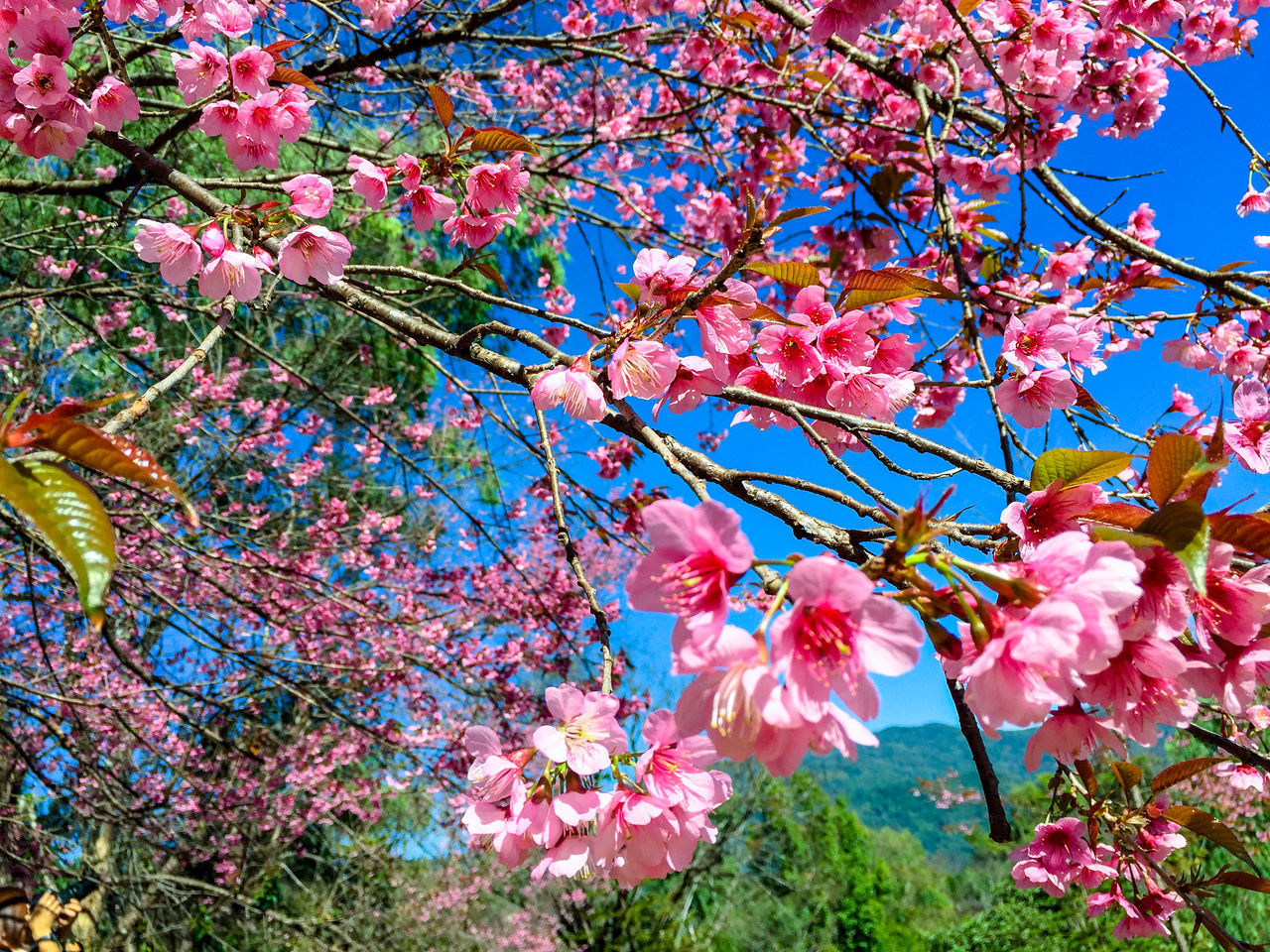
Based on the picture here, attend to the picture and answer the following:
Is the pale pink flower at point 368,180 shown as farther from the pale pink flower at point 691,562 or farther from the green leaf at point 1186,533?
the green leaf at point 1186,533

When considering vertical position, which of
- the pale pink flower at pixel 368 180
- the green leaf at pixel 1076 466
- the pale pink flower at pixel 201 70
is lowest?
the green leaf at pixel 1076 466

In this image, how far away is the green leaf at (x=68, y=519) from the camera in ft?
1.32

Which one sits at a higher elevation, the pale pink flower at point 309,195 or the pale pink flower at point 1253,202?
the pale pink flower at point 1253,202

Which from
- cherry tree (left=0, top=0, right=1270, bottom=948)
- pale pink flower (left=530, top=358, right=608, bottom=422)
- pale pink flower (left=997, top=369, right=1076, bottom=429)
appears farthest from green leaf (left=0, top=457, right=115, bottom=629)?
pale pink flower (left=997, top=369, right=1076, bottom=429)

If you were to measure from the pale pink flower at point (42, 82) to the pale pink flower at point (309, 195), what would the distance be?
39 cm

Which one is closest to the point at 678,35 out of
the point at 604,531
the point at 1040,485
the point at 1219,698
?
the point at 604,531

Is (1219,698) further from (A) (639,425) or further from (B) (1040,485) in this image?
(A) (639,425)

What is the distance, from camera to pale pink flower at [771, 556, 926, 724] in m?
0.46

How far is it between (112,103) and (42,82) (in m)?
0.09

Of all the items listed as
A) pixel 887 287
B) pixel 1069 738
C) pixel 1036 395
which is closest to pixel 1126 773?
pixel 1069 738

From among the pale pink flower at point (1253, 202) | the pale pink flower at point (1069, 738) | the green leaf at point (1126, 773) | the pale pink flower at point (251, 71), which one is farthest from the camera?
the pale pink flower at point (1253, 202)

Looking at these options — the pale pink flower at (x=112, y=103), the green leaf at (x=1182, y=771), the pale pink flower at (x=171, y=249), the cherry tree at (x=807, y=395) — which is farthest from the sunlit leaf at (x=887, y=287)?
the pale pink flower at (x=112, y=103)

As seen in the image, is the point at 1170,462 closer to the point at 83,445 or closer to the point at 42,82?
the point at 83,445

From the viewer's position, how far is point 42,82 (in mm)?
1098
